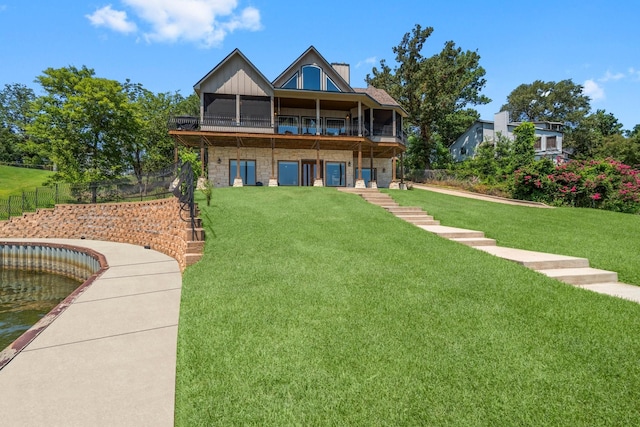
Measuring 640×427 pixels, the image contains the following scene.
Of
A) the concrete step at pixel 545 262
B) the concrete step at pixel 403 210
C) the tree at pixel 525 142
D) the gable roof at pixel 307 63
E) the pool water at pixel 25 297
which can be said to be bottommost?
the pool water at pixel 25 297

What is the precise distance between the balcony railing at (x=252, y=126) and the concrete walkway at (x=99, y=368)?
54.8 ft

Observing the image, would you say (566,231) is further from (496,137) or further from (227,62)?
(496,137)

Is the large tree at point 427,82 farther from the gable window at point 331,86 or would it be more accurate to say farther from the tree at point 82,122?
the tree at point 82,122

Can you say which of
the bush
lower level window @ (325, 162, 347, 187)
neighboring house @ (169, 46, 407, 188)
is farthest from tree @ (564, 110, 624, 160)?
lower level window @ (325, 162, 347, 187)

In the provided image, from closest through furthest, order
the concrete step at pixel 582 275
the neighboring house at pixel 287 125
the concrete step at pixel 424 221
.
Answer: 1. the concrete step at pixel 582 275
2. the concrete step at pixel 424 221
3. the neighboring house at pixel 287 125

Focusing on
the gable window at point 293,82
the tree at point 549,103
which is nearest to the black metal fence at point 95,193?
the gable window at point 293,82

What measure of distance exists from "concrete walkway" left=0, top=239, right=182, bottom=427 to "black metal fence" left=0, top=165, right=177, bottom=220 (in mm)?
8574

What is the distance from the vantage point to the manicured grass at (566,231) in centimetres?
734

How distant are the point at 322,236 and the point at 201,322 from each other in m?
4.63

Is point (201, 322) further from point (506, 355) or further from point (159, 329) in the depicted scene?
point (506, 355)

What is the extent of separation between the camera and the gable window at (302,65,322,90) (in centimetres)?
2266

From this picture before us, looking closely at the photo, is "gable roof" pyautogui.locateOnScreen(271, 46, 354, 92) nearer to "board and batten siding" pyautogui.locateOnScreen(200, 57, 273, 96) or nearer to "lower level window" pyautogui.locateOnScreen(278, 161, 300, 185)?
"board and batten siding" pyautogui.locateOnScreen(200, 57, 273, 96)

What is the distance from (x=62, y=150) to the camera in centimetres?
2436

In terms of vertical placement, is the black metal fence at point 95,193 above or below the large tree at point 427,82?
below
